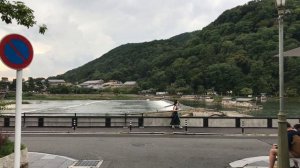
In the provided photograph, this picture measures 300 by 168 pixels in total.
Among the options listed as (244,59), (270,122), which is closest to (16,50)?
(270,122)

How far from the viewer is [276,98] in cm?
15238

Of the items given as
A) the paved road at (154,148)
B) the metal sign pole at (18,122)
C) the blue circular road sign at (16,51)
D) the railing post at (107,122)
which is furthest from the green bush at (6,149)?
the railing post at (107,122)

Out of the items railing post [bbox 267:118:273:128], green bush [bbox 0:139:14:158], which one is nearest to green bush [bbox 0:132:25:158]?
green bush [bbox 0:139:14:158]

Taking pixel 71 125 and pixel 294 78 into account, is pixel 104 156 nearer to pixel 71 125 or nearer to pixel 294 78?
pixel 71 125

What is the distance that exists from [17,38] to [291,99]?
150 m

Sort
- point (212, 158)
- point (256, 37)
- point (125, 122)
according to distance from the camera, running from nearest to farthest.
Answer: point (212, 158), point (125, 122), point (256, 37)

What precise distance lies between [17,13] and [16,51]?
3360 millimetres

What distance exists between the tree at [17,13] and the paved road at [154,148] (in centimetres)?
553

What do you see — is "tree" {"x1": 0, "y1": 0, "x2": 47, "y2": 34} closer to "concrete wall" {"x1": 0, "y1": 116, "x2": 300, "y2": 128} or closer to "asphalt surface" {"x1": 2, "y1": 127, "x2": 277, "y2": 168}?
"asphalt surface" {"x1": 2, "y1": 127, "x2": 277, "y2": 168}

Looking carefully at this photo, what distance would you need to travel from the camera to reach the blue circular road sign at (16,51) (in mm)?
6078

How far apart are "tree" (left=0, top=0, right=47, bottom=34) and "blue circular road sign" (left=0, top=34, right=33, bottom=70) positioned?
126 inches

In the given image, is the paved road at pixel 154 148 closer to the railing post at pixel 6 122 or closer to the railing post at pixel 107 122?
the railing post at pixel 107 122

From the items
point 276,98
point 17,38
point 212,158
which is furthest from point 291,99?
point 17,38

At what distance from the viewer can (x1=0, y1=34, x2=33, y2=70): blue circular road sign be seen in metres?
6.08
